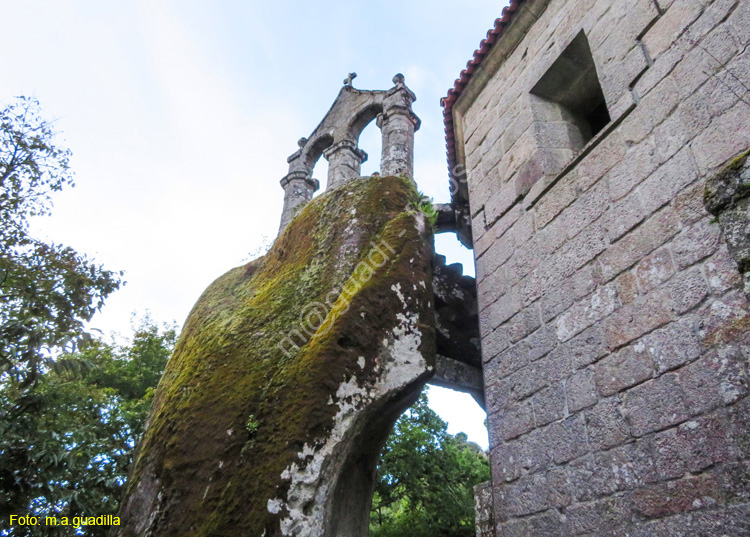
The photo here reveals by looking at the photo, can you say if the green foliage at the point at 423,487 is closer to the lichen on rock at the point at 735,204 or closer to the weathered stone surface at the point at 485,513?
the weathered stone surface at the point at 485,513

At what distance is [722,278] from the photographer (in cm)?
209

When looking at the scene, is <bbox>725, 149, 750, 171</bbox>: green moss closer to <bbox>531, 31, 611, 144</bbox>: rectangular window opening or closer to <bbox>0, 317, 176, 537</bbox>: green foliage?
<bbox>531, 31, 611, 144</bbox>: rectangular window opening

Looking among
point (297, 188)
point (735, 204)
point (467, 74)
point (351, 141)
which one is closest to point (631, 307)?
point (735, 204)

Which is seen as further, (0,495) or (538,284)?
(0,495)

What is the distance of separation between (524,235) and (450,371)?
45.6 inches

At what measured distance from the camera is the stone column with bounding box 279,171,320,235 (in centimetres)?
661

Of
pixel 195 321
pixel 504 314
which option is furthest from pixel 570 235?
pixel 195 321

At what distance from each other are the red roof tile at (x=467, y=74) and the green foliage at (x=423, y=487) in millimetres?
5633

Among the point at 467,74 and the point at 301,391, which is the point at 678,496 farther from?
the point at 467,74

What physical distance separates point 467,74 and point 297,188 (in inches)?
112

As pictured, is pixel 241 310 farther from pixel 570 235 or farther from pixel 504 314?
pixel 570 235

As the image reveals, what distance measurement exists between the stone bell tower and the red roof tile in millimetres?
522

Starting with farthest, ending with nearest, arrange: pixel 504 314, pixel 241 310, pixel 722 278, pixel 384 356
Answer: pixel 241 310, pixel 504 314, pixel 384 356, pixel 722 278

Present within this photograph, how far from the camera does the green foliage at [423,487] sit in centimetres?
835
